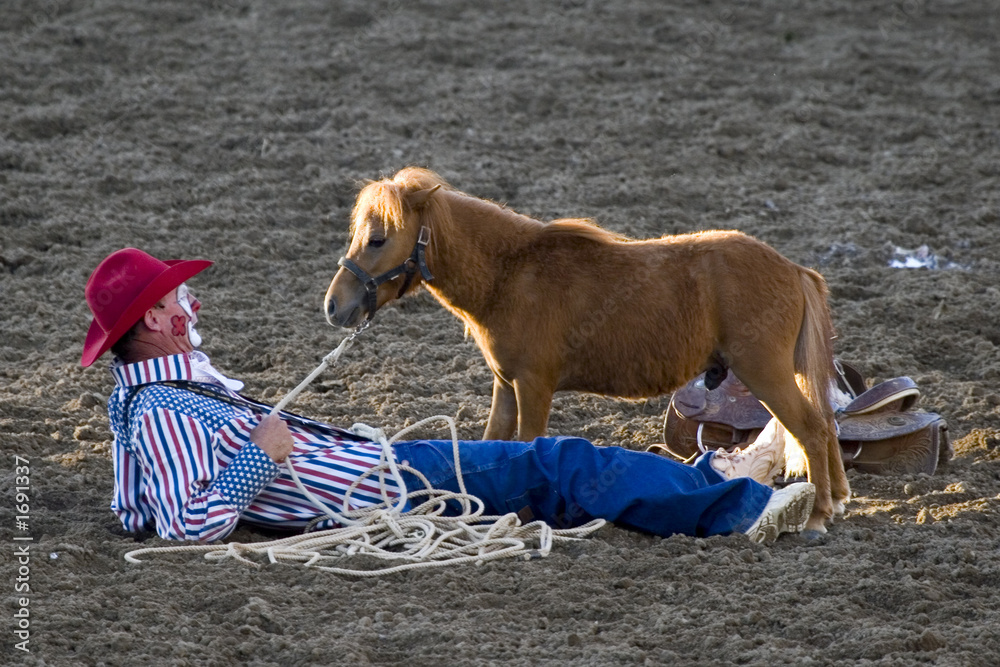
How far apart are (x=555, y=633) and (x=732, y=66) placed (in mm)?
7707

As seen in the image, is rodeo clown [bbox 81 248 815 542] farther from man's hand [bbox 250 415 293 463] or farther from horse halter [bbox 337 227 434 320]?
horse halter [bbox 337 227 434 320]

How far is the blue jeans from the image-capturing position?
3.83 metres

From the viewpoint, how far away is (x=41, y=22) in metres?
10.3

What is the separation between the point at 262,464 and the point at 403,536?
51cm

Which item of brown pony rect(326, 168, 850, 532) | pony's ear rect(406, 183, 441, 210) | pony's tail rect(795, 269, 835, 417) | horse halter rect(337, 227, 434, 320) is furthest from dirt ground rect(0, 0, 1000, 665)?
pony's ear rect(406, 183, 441, 210)

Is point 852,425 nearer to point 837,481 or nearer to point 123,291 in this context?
point 837,481

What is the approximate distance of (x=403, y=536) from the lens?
376cm

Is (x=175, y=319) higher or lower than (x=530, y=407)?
higher

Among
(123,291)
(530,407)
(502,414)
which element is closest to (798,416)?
(530,407)

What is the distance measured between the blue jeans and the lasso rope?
0.05 m

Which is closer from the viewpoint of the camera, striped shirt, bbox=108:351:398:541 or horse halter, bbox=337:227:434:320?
striped shirt, bbox=108:351:398:541

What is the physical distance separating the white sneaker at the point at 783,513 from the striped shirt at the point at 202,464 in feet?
3.86

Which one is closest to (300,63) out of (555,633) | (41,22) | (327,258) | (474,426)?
(41,22)

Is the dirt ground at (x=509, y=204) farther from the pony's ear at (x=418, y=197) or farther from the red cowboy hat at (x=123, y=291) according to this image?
the pony's ear at (x=418, y=197)
